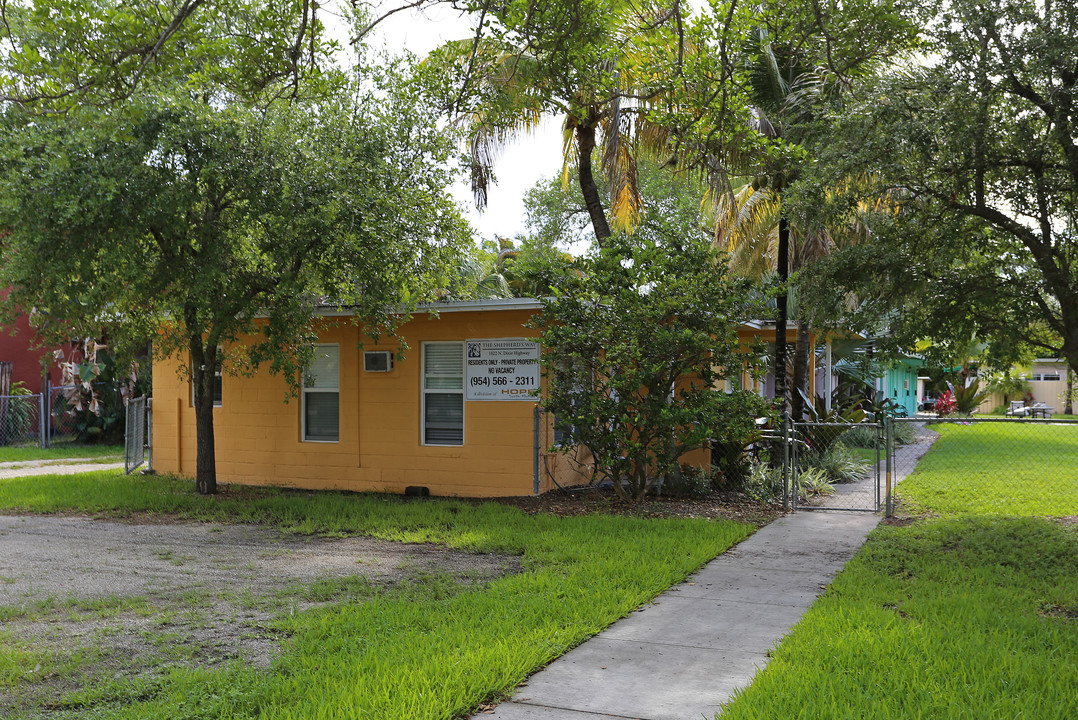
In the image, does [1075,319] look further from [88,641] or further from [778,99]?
[88,641]

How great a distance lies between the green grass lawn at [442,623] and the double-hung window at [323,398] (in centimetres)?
287

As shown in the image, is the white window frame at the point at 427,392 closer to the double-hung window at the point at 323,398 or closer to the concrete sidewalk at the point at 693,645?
the double-hung window at the point at 323,398

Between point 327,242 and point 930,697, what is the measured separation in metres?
8.36

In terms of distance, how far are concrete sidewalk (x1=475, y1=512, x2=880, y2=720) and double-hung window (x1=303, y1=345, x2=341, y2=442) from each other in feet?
25.0

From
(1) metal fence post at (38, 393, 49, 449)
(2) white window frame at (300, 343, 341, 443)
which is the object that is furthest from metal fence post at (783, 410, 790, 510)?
(1) metal fence post at (38, 393, 49, 449)

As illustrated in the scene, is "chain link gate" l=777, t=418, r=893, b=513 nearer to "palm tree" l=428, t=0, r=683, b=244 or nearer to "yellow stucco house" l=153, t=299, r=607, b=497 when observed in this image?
"yellow stucco house" l=153, t=299, r=607, b=497

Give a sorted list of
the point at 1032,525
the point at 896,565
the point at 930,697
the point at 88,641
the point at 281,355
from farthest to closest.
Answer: the point at 281,355, the point at 1032,525, the point at 896,565, the point at 88,641, the point at 930,697

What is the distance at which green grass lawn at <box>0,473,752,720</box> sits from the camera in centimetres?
442

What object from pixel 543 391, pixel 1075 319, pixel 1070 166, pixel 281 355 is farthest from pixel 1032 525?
pixel 281 355

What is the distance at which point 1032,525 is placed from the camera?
9.89m

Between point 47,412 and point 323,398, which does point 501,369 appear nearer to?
point 323,398

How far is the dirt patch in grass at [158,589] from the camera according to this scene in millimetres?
5074

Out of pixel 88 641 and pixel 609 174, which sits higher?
pixel 609 174

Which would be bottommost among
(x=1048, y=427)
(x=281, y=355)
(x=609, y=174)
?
(x=1048, y=427)
